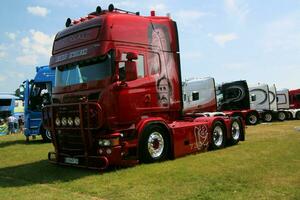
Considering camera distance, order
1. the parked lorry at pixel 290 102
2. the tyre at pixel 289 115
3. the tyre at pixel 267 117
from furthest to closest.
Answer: the parked lorry at pixel 290 102, the tyre at pixel 289 115, the tyre at pixel 267 117

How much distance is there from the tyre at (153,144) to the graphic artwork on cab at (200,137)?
4.52ft

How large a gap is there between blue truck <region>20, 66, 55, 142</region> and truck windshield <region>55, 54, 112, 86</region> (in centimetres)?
969

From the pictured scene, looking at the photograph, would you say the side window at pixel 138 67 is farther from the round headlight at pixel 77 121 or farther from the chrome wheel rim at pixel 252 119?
the chrome wheel rim at pixel 252 119

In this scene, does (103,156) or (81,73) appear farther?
(81,73)

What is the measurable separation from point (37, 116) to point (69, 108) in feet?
36.3

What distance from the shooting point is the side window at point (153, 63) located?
11719mm

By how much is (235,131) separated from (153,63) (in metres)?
5.58

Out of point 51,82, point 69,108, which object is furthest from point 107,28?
point 51,82

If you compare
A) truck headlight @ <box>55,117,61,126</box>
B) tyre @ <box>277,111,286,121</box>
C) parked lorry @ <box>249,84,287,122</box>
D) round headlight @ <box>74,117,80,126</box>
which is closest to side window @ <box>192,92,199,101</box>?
parked lorry @ <box>249,84,287,122</box>

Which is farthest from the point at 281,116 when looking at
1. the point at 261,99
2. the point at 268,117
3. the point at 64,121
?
the point at 64,121

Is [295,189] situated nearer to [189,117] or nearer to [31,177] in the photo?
[31,177]

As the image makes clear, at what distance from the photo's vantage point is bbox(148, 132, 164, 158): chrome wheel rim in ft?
37.1

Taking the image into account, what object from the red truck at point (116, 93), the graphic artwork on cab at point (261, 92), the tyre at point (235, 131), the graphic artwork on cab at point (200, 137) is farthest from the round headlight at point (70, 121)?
the graphic artwork on cab at point (261, 92)

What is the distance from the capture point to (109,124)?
10352 millimetres
